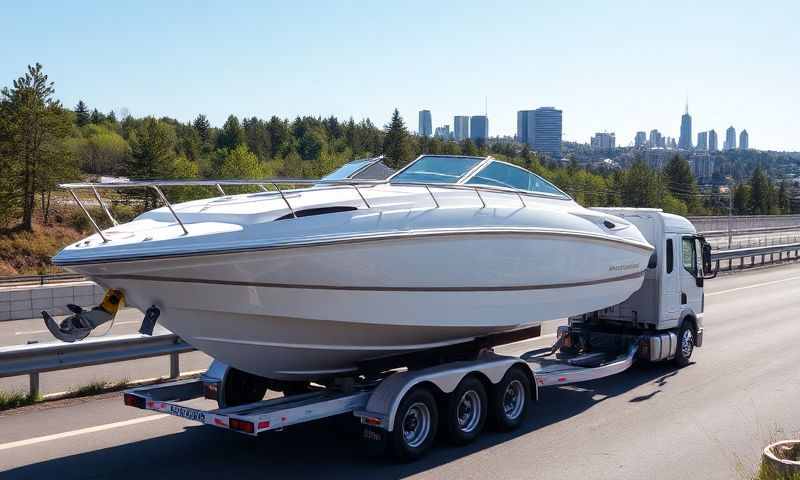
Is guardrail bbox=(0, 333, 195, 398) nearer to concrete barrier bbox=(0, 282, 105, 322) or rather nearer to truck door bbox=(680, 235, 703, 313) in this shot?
truck door bbox=(680, 235, 703, 313)

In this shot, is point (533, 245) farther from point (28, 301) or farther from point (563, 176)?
point (563, 176)

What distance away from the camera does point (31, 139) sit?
5022 centimetres

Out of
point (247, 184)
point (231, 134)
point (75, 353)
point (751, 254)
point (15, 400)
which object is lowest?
point (15, 400)

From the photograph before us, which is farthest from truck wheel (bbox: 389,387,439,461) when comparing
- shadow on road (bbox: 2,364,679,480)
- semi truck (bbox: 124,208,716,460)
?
shadow on road (bbox: 2,364,679,480)

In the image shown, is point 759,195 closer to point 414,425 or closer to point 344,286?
point 414,425

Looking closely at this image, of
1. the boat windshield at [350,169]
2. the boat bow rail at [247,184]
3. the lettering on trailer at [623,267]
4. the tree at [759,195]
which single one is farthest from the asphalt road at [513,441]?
the tree at [759,195]

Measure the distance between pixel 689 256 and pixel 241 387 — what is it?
7.95 meters

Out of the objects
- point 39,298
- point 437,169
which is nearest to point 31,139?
point 39,298

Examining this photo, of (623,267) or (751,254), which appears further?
(751,254)

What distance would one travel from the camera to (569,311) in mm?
10117

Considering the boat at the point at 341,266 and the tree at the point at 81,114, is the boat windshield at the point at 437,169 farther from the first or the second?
the tree at the point at 81,114

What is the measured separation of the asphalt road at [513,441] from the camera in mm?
7414

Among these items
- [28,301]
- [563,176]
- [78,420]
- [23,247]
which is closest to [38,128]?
[23,247]

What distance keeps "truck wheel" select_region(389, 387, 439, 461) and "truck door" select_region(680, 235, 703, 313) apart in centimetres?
640
